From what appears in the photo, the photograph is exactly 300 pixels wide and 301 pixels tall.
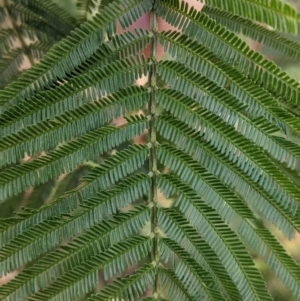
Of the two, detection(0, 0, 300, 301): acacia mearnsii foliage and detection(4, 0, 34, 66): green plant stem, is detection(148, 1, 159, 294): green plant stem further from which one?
detection(4, 0, 34, 66): green plant stem

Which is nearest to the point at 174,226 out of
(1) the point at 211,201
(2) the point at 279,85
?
(1) the point at 211,201

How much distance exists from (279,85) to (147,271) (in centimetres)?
38

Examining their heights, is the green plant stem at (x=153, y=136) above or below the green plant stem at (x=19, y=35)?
below

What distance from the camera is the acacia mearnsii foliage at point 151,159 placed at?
1.98 ft

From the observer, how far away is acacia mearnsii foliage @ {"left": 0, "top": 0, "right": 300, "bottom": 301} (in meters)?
0.60

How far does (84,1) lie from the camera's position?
0.90m

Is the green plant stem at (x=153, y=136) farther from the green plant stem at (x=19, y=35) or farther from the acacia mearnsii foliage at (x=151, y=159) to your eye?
the green plant stem at (x=19, y=35)

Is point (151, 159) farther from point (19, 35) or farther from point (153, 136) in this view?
point (19, 35)

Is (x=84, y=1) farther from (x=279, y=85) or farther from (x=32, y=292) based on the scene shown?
(x=32, y=292)

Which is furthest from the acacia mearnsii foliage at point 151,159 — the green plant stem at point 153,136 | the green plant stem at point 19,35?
the green plant stem at point 19,35

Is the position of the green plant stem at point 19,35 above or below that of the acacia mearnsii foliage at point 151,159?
above

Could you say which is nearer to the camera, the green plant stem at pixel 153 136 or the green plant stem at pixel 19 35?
the green plant stem at pixel 153 136

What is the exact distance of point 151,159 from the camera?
0.66 metres

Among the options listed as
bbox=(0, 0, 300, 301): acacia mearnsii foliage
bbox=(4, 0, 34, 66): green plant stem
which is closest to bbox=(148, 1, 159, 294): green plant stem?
bbox=(0, 0, 300, 301): acacia mearnsii foliage
